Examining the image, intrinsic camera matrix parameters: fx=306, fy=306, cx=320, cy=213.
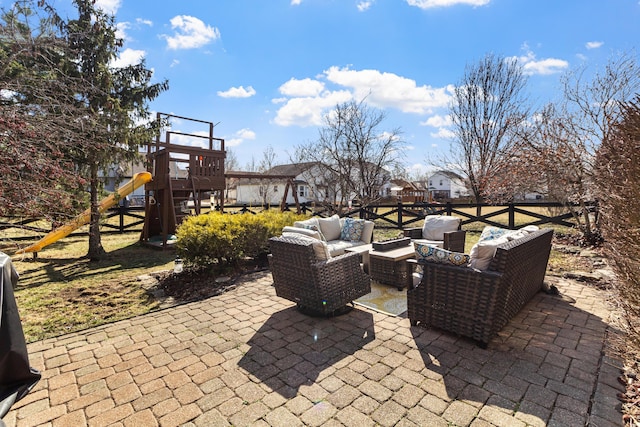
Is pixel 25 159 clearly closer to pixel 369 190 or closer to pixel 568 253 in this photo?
pixel 568 253

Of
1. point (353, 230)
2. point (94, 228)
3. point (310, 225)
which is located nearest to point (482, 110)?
point (353, 230)

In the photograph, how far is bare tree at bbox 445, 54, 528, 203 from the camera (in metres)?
14.5

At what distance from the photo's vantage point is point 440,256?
3.04 m

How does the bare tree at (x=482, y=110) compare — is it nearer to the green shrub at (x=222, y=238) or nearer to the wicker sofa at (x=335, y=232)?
the wicker sofa at (x=335, y=232)

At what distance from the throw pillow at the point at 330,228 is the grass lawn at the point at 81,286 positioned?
3.14 m

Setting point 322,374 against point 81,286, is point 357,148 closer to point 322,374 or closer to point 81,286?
point 81,286

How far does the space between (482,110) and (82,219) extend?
54.4 ft

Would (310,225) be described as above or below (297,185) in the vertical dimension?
below

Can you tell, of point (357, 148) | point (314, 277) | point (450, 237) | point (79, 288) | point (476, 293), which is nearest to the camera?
point (476, 293)

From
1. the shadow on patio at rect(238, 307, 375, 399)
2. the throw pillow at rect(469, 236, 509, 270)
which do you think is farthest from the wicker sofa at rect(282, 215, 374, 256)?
the throw pillow at rect(469, 236, 509, 270)

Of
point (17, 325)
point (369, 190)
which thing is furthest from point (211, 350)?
point (369, 190)

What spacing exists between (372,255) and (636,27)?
793 cm

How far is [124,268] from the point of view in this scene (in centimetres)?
632

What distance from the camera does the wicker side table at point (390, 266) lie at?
4578mm
